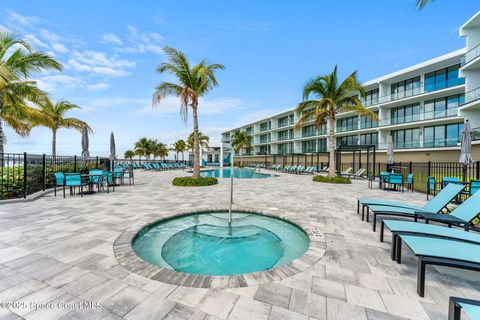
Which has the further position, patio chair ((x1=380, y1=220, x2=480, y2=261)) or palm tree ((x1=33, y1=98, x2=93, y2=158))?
palm tree ((x1=33, y1=98, x2=93, y2=158))

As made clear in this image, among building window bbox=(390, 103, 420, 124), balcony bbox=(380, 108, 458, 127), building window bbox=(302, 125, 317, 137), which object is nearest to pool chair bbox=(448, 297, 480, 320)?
balcony bbox=(380, 108, 458, 127)

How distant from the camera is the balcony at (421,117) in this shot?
784 inches

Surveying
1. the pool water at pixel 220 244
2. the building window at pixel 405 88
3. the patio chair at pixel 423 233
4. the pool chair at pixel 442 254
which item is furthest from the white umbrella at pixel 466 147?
the building window at pixel 405 88

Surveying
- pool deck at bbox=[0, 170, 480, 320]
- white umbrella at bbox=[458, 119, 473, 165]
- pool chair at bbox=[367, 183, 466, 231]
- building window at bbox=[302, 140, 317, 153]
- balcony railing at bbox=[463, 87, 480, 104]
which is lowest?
pool deck at bbox=[0, 170, 480, 320]

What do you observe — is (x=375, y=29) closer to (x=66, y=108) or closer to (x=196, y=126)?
(x=196, y=126)

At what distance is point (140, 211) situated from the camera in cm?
564

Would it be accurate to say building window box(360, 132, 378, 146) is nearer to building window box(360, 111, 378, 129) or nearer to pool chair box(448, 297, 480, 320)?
building window box(360, 111, 378, 129)

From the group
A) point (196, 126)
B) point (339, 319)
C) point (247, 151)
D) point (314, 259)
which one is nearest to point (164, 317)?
point (339, 319)

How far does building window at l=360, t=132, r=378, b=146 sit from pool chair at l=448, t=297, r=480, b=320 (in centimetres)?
2957

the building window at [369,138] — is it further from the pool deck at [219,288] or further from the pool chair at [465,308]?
the pool chair at [465,308]

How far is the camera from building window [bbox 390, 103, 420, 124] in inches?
893

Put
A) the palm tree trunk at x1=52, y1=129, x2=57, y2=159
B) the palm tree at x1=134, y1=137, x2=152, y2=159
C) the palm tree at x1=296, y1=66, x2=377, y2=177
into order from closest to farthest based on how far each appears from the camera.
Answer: the palm tree at x1=296, y1=66, x2=377, y2=177, the palm tree trunk at x1=52, y1=129, x2=57, y2=159, the palm tree at x1=134, y1=137, x2=152, y2=159

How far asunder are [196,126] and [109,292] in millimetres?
9855

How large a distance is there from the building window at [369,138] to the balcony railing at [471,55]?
34.8 feet
